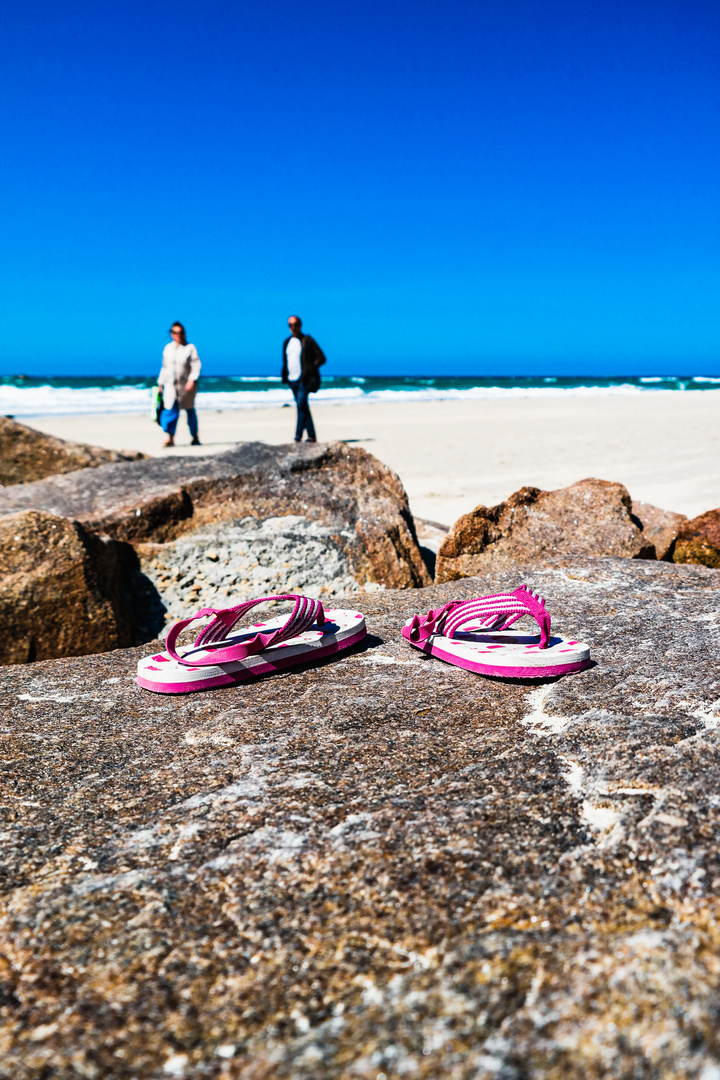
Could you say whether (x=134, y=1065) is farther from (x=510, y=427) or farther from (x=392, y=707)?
(x=510, y=427)


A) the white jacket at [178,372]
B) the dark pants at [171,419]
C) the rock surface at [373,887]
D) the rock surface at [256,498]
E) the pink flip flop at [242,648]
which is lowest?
the rock surface at [373,887]

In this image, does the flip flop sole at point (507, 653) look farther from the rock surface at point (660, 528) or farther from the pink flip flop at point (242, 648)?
the rock surface at point (660, 528)

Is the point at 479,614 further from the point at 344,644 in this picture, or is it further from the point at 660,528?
the point at 660,528

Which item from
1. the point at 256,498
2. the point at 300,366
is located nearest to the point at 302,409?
the point at 300,366

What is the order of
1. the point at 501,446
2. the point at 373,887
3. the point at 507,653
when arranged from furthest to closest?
the point at 501,446
the point at 507,653
the point at 373,887

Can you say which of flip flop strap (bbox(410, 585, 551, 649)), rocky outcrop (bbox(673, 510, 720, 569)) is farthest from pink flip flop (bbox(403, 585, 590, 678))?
rocky outcrop (bbox(673, 510, 720, 569))

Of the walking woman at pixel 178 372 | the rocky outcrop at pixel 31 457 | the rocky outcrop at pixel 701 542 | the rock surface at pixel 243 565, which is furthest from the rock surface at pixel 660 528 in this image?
the walking woman at pixel 178 372

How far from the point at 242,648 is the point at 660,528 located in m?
3.17

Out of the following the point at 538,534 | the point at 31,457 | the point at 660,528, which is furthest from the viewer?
the point at 31,457

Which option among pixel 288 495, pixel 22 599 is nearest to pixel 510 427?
pixel 288 495

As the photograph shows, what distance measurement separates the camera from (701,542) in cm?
433

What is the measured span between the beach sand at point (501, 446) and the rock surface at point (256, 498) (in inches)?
74.5

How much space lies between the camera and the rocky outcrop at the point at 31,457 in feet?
20.2

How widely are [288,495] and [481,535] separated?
3.83ft
